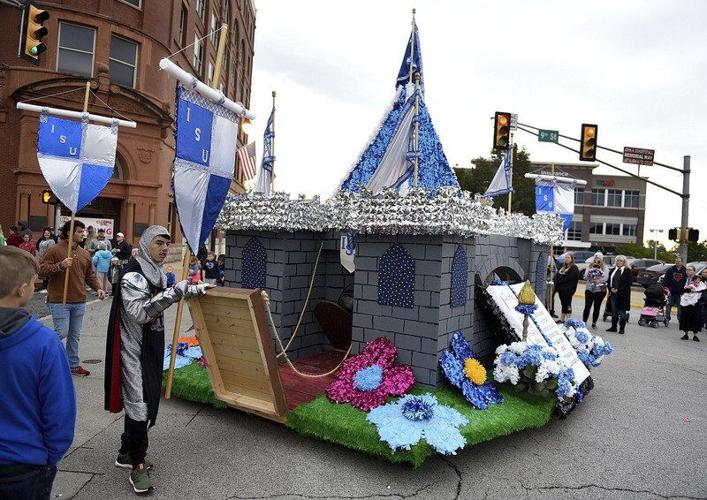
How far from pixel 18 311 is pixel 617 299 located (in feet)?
41.5

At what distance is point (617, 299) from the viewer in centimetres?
1204

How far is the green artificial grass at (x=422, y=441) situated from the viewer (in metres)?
4.22

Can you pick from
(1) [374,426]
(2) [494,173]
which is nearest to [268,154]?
(1) [374,426]

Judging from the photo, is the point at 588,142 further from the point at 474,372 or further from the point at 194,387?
the point at 194,387

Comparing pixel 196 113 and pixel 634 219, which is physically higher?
pixel 634 219

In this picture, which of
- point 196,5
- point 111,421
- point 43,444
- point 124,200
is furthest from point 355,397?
point 196,5

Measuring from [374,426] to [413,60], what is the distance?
4.49 m

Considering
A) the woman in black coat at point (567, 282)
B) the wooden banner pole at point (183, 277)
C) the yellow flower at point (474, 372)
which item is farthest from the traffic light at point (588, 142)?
the wooden banner pole at point (183, 277)

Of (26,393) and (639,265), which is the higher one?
(639,265)

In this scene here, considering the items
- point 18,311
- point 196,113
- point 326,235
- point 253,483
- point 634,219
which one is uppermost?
point 634,219

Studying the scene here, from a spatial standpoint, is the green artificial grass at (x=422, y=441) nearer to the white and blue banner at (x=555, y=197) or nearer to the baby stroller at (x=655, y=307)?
the white and blue banner at (x=555, y=197)

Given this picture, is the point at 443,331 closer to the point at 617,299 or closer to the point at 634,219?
the point at 617,299

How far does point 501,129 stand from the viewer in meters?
14.8

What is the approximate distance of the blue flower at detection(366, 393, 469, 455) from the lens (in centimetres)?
412
